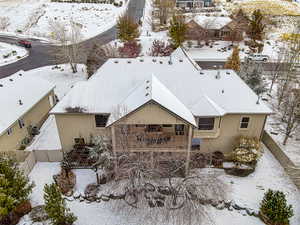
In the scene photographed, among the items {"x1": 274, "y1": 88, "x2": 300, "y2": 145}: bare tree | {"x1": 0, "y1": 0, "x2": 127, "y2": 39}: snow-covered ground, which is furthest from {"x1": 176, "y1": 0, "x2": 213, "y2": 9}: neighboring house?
{"x1": 274, "y1": 88, "x2": 300, "y2": 145}: bare tree

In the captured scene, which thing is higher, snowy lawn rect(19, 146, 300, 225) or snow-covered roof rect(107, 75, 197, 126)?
snow-covered roof rect(107, 75, 197, 126)

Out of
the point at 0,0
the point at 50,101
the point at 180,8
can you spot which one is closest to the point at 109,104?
the point at 50,101

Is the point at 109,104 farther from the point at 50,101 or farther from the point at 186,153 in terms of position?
the point at 50,101

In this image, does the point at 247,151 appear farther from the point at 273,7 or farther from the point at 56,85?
the point at 273,7

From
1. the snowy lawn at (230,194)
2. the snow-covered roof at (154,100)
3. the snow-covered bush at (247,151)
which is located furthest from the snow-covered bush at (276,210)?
the snow-covered roof at (154,100)

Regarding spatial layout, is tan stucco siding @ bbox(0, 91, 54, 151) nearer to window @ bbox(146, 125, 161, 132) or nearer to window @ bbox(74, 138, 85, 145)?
window @ bbox(74, 138, 85, 145)

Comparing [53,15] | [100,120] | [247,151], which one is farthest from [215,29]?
[53,15]
